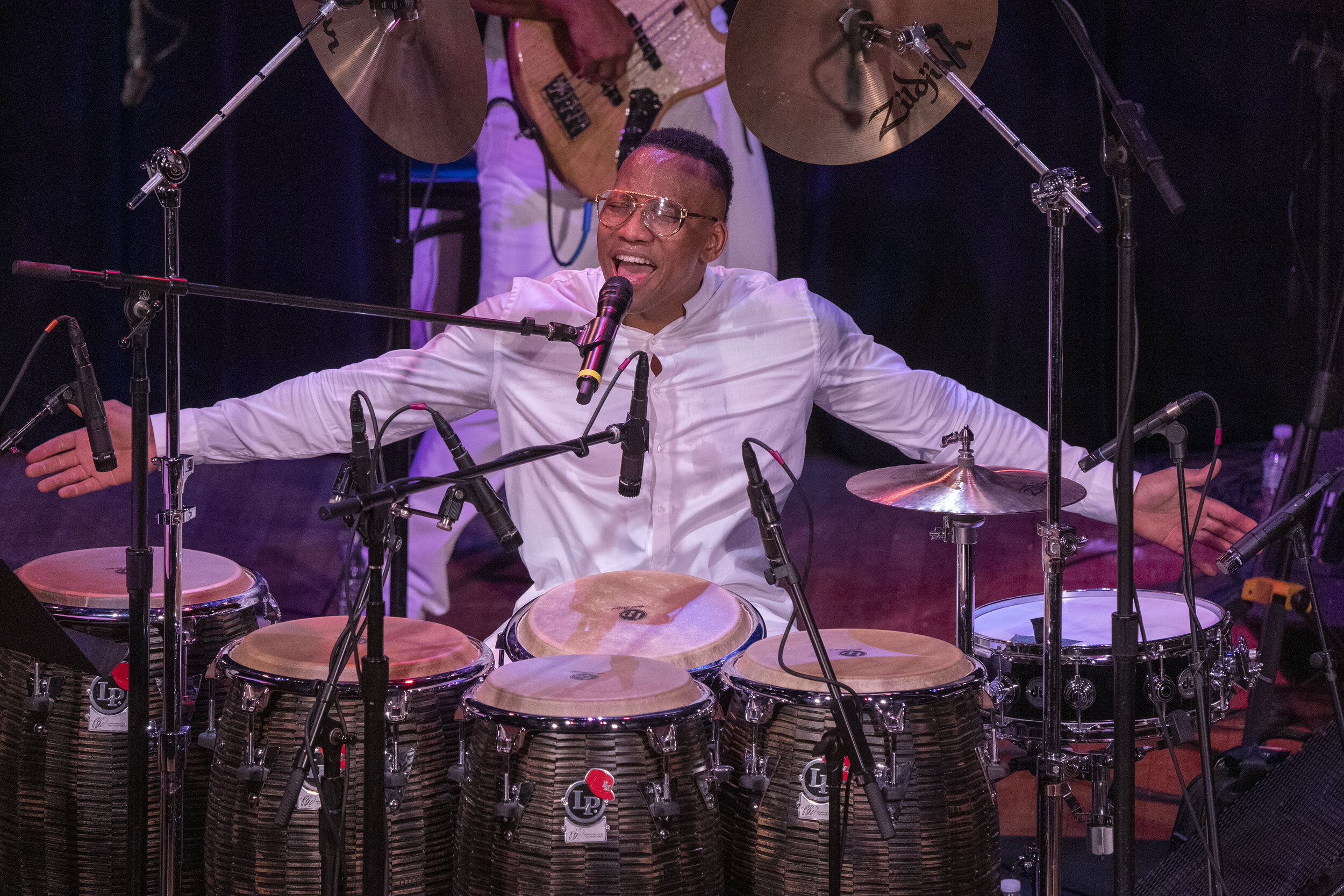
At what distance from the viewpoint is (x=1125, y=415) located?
2.31m

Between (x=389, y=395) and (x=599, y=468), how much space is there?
614 mm

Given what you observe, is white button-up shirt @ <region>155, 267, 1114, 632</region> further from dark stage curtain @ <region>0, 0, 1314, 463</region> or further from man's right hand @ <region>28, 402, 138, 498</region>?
dark stage curtain @ <region>0, 0, 1314, 463</region>

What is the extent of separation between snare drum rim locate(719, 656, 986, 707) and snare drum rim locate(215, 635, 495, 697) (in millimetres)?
546

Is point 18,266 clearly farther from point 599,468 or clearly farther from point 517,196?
point 517,196

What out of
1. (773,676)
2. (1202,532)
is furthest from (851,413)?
(773,676)

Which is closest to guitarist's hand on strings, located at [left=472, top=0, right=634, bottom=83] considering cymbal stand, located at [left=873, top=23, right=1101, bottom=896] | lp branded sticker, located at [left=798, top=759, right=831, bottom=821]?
cymbal stand, located at [left=873, top=23, right=1101, bottom=896]

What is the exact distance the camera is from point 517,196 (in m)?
4.57

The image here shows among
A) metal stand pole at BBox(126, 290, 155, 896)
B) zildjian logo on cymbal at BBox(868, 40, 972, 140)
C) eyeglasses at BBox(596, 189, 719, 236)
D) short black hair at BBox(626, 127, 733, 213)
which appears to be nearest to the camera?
metal stand pole at BBox(126, 290, 155, 896)

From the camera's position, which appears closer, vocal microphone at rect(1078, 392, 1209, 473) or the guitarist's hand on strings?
vocal microphone at rect(1078, 392, 1209, 473)

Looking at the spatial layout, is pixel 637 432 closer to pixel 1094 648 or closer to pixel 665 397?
pixel 665 397

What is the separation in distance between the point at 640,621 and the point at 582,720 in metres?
0.52

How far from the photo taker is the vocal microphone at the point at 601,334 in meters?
2.23

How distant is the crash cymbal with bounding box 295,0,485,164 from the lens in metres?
2.98

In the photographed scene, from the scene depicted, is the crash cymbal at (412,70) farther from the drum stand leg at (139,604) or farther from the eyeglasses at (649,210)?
the drum stand leg at (139,604)
